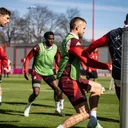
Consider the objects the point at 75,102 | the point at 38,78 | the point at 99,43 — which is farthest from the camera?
the point at 38,78

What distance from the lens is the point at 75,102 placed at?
7281mm

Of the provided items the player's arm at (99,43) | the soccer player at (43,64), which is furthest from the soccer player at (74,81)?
the soccer player at (43,64)

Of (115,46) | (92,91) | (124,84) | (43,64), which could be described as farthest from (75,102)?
(43,64)

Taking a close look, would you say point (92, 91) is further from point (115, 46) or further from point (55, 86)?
point (55, 86)

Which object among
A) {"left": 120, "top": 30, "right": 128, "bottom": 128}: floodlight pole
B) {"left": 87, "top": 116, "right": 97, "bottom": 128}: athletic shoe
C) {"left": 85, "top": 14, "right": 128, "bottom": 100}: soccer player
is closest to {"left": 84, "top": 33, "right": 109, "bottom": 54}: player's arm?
{"left": 85, "top": 14, "right": 128, "bottom": 100}: soccer player

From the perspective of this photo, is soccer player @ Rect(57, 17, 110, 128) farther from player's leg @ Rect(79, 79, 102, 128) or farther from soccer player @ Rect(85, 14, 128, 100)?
soccer player @ Rect(85, 14, 128, 100)

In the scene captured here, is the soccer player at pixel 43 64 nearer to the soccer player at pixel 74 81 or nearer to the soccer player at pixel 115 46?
the soccer player at pixel 74 81

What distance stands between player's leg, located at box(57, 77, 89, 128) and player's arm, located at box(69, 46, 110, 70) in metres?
0.60

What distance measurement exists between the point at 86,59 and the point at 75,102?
2.94ft

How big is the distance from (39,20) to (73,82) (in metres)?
79.1

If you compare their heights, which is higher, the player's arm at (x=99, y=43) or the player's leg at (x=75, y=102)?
the player's arm at (x=99, y=43)

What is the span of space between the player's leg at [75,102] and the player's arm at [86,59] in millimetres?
598

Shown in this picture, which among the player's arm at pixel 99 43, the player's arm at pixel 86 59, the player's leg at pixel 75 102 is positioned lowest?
the player's leg at pixel 75 102

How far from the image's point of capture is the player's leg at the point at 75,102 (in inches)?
285
